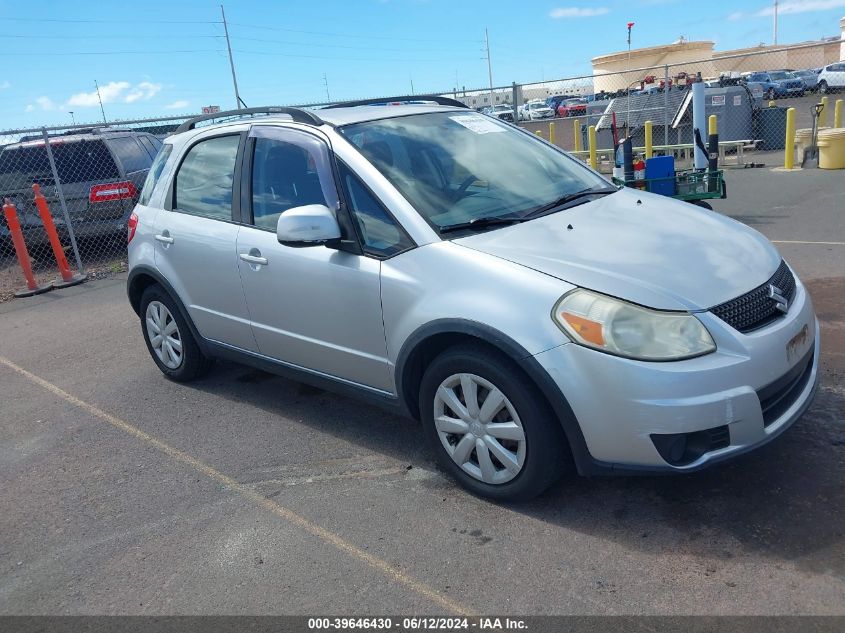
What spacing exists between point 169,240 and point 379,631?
317 centimetres

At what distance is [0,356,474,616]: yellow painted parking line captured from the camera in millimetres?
2883

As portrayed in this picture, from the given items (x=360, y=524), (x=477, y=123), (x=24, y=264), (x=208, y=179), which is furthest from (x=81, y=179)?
(x=360, y=524)

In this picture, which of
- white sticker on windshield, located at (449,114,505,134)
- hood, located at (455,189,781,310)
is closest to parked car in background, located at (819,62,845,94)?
white sticker on windshield, located at (449,114,505,134)

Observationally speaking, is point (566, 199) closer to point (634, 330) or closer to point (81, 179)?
point (634, 330)

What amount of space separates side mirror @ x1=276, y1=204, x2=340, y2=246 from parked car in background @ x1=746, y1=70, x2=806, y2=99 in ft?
112

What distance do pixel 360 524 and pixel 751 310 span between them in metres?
1.96

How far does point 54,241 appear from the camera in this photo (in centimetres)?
972

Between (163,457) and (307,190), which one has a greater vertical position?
(307,190)

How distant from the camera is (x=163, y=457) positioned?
4.36m

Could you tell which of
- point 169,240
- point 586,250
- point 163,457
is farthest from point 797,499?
point 169,240

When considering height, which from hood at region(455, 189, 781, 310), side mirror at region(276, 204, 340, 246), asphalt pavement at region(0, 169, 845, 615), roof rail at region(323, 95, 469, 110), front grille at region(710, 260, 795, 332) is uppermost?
roof rail at region(323, 95, 469, 110)

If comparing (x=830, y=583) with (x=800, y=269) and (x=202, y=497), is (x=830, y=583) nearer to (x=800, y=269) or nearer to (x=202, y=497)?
(x=202, y=497)

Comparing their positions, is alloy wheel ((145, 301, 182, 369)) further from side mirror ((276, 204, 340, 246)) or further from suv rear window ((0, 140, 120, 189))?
suv rear window ((0, 140, 120, 189))

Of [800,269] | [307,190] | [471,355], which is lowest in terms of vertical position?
[800,269]
